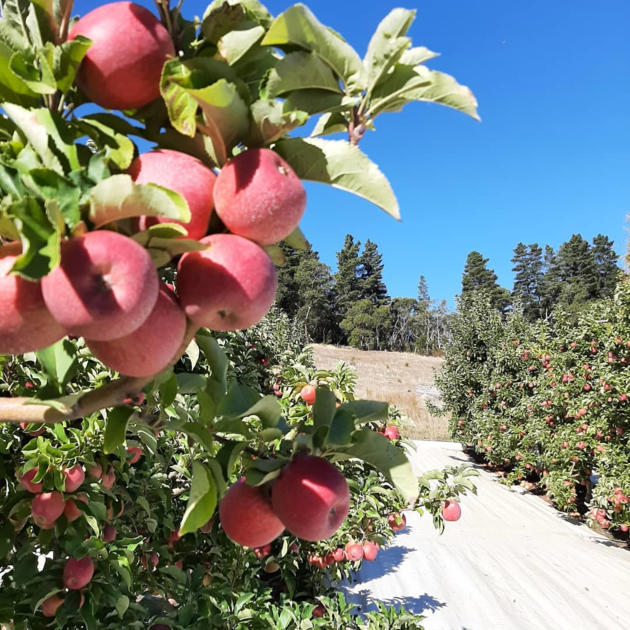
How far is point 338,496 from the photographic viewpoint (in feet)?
2.26

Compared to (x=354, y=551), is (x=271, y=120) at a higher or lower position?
Result: higher

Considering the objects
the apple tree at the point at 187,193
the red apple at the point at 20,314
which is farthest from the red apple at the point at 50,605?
the red apple at the point at 20,314

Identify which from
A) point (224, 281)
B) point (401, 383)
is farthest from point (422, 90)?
point (401, 383)

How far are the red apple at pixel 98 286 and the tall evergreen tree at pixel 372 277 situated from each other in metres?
44.2

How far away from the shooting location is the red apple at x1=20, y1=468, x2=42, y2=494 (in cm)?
154

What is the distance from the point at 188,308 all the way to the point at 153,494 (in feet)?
6.62

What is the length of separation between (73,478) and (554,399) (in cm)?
858

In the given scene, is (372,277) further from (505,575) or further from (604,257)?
(505,575)

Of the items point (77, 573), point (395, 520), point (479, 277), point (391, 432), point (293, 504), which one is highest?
point (479, 277)

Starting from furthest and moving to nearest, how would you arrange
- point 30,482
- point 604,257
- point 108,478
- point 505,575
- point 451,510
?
point 604,257 → point 505,575 → point 451,510 → point 108,478 → point 30,482

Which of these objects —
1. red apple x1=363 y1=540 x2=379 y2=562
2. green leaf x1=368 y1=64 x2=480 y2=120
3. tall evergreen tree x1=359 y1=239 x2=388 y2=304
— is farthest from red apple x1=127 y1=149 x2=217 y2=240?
tall evergreen tree x1=359 y1=239 x2=388 y2=304

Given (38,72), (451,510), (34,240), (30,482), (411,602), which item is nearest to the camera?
(34,240)

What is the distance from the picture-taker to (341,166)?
53 cm

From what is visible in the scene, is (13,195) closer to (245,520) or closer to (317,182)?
(317,182)
